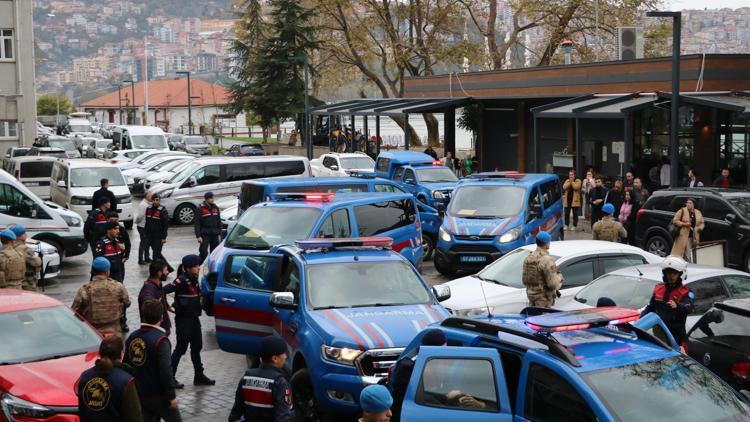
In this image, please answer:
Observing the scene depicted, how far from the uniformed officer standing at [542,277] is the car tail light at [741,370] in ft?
11.0

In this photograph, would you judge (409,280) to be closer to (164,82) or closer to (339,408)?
(339,408)

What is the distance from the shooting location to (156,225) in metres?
20.7

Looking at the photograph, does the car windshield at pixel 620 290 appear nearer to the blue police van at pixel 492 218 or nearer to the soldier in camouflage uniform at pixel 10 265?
the blue police van at pixel 492 218

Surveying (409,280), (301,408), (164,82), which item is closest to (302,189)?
(409,280)

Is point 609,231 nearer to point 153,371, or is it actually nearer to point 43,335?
point 43,335

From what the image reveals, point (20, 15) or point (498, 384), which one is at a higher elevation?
point (20, 15)

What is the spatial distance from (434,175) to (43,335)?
694 inches

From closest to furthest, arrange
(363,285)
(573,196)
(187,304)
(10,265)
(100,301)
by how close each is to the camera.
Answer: (363,285), (100,301), (187,304), (10,265), (573,196)

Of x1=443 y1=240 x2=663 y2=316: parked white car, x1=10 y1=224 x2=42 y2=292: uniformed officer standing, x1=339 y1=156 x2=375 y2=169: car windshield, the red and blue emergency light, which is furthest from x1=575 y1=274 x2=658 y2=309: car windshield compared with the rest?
x1=339 y1=156 x2=375 y2=169: car windshield

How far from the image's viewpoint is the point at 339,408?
9.78 meters

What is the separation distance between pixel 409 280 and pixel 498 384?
436 cm

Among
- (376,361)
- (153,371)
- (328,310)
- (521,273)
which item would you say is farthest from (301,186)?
(153,371)

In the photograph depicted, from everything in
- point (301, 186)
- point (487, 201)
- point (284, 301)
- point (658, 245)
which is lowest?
point (658, 245)

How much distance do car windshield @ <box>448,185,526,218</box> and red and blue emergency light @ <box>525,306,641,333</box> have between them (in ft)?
40.3
